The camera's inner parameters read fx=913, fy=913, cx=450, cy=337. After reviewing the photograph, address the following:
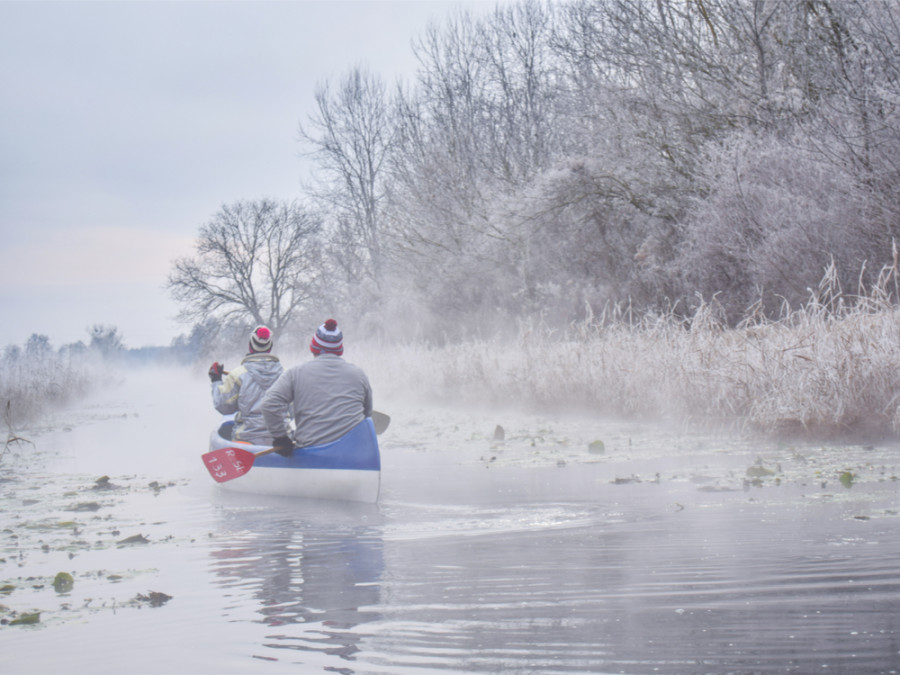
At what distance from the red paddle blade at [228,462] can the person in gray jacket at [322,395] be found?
2.29ft

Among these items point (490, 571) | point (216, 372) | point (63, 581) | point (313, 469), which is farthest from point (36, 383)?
point (490, 571)

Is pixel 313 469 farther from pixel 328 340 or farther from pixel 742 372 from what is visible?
pixel 742 372

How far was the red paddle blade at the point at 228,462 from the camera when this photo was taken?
8.27 metres

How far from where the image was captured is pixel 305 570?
Result: 466 cm

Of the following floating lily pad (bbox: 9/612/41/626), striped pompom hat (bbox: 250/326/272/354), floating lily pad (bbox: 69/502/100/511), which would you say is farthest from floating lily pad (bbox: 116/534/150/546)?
striped pompom hat (bbox: 250/326/272/354)

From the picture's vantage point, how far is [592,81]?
19641 millimetres

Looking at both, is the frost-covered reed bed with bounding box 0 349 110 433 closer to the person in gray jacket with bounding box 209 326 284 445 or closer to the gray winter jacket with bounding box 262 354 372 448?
the person in gray jacket with bounding box 209 326 284 445

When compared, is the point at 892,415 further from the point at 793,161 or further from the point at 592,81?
the point at 592,81

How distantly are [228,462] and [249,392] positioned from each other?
67cm

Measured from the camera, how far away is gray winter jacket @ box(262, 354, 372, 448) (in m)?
7.44

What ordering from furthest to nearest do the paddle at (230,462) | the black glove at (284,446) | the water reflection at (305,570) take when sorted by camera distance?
the paddle at (230,462)
the black glove at (284,446)
the water reflection at (305,570)

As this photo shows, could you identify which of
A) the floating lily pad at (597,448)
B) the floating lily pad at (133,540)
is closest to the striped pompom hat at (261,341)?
the floating lily pad at (133,540)

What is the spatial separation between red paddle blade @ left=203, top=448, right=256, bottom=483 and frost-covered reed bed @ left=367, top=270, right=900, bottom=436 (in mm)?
5080

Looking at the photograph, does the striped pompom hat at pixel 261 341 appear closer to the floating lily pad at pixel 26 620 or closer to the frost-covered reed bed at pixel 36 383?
the floating lily pad at pixel 26 620
